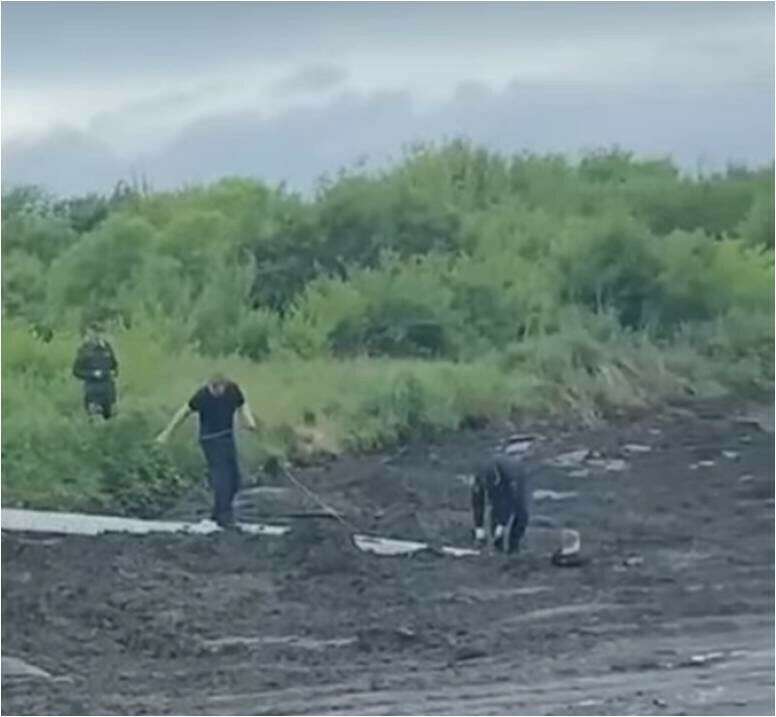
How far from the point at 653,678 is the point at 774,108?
731mm

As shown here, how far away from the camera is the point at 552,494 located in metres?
2.63

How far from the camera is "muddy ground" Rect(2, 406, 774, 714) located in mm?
2531

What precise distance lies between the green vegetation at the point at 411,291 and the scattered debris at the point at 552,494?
10cm

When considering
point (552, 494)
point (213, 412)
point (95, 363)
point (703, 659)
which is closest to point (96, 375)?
point (95, 363)

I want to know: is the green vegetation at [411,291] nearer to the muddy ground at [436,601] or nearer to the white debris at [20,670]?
the muddy ground at [436,601]

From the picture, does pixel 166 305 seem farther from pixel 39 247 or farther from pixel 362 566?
pixel 362 566

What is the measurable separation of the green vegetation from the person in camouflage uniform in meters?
0.02

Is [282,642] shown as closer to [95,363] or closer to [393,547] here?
[393,547]

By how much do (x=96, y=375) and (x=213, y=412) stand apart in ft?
0.49

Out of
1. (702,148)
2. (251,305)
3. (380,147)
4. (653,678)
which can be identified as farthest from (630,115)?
(653,678)

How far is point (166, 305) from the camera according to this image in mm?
2629

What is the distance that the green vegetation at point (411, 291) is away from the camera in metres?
2.62

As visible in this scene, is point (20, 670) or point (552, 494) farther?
point (552, 494)

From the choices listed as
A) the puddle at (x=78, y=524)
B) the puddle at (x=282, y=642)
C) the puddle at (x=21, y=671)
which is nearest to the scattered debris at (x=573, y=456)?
the puddle at (x=282, y=642)
